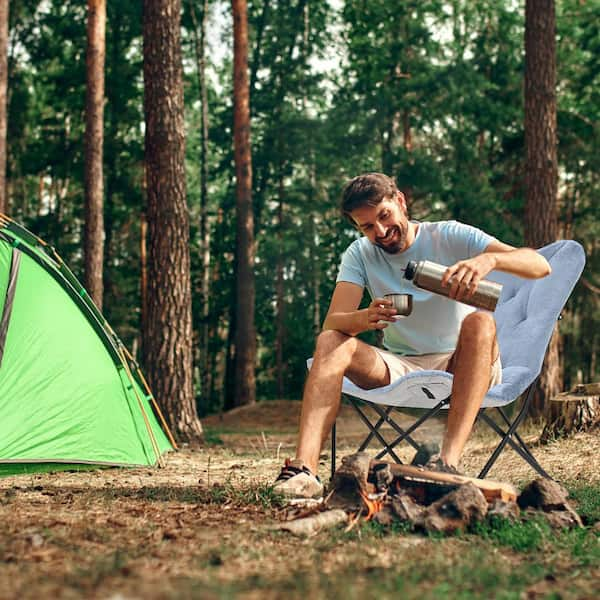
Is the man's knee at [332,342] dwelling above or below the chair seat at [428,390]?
above

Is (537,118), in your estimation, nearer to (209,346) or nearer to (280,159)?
(280,159)

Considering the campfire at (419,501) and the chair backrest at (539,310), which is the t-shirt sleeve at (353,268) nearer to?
the chair backrest at (539,310)

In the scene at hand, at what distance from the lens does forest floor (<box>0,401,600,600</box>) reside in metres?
1.90

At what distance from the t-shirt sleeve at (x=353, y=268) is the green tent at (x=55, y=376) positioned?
1.86 m

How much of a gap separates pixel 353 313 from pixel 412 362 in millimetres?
478

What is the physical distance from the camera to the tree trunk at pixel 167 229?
22.0 feet

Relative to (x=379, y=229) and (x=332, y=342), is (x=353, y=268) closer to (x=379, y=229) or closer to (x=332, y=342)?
(x=379, y=229)

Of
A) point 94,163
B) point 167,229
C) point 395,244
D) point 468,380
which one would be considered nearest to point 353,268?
point 395,244

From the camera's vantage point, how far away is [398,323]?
3619 millimetres

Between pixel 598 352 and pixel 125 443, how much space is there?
43.3 ft

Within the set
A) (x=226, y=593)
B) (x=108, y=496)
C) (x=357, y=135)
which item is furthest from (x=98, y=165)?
(x=226, y=593)

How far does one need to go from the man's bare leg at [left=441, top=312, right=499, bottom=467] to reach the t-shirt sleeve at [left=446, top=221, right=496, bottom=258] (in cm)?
35

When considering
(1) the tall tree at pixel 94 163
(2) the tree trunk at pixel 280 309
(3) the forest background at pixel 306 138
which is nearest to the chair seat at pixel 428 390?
(1) the tall tree at pixel 94 163

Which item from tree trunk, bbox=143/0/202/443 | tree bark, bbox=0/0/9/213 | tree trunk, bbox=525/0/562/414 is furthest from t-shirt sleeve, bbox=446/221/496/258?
tree bark, bbox=0/0/9/213
